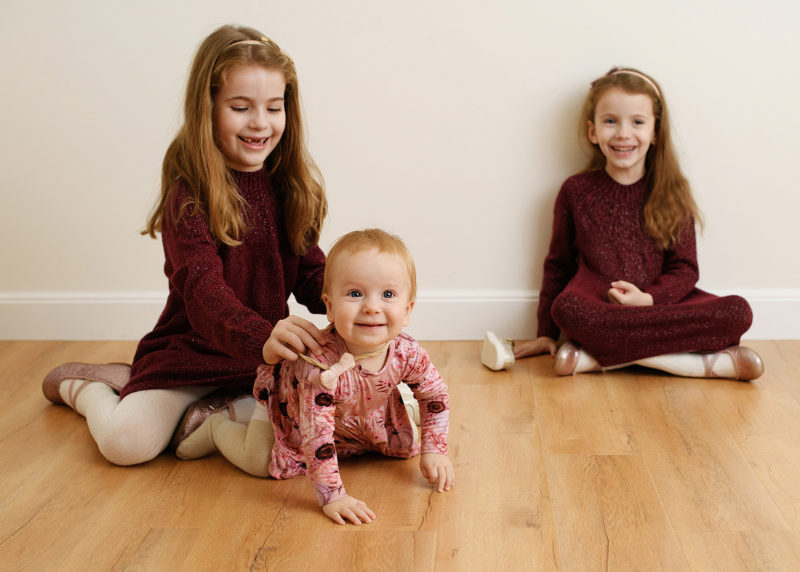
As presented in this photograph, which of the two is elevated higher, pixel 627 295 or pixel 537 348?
pixel 627 295

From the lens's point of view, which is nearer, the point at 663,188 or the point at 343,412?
the point at 343,412

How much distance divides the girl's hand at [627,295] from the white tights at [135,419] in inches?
36.1

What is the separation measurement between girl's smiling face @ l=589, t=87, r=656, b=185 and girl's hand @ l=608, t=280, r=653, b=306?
0.28 meters

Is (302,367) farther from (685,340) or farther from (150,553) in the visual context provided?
(685,340)

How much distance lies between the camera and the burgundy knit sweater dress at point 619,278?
1.89m

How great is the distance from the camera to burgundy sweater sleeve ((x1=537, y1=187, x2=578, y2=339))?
6.82 feet

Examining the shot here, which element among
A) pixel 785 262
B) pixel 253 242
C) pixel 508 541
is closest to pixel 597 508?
pixel 508 541

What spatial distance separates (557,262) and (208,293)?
0.97m

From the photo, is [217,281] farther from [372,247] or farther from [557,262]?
[557,262]

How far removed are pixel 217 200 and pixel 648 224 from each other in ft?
3.38

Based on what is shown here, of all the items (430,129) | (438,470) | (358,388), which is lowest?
(438,470)

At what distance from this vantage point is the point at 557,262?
6.91 feet

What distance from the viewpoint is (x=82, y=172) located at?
2154 millimetres

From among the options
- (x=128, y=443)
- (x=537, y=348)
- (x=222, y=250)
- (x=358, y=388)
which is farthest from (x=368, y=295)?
(x=537, y=348)
